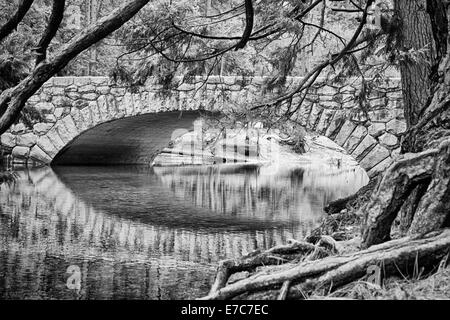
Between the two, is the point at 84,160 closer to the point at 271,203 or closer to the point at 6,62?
the point at 271,203

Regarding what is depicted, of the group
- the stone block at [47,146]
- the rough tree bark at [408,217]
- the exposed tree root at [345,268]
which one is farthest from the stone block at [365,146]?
the exposed tree root at [345,268]

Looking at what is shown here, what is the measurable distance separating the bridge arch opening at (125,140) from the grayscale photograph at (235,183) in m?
0.34

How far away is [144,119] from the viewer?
1455 cm

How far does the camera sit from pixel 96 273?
4.88 meters

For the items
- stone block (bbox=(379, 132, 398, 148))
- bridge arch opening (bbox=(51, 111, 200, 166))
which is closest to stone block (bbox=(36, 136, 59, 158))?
bridge arch opening (bbox=(51, 111, 200, 166))

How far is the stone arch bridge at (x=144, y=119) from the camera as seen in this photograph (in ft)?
37.1

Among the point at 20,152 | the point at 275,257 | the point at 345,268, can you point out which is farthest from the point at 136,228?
the point at 20,152

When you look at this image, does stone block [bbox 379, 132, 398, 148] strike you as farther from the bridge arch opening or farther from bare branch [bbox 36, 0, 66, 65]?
bare branch [bbox 36, 0, 66, 65]

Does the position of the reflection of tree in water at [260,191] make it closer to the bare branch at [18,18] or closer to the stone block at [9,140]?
the stone block at [9,140]

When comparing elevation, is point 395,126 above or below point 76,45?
below

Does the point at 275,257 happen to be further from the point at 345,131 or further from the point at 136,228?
the point at 345,131

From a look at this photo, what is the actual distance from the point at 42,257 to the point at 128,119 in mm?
9150

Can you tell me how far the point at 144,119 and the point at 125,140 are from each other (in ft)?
9.73

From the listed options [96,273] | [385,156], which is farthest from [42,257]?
[385,156]
